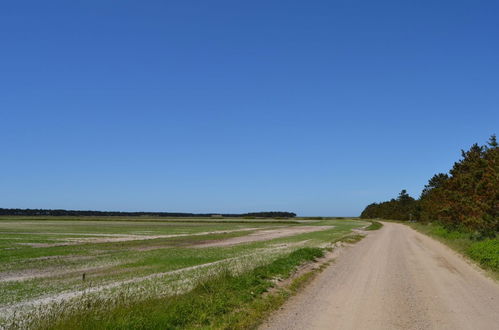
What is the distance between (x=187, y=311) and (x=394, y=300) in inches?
302

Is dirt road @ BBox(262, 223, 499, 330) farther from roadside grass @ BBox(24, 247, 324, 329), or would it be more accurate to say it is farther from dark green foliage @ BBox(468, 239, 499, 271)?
dark green foliage @ BBox(468, 239, 499, 271)

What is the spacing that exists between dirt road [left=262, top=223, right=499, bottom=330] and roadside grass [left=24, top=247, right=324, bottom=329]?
1.07 m

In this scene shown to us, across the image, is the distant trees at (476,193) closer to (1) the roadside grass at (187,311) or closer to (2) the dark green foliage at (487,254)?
(2) the dark green foliage at (487,254)

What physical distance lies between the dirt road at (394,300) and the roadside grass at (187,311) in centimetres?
107

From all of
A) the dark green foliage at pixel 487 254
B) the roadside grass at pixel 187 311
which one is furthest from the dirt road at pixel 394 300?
the dark green foliage at pixel 487 254

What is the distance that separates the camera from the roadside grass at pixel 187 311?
34.9ft

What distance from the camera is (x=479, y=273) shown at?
21.3 metres

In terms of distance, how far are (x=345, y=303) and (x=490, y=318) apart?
4.41m

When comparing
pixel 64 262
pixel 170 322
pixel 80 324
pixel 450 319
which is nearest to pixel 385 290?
pixel 450 319

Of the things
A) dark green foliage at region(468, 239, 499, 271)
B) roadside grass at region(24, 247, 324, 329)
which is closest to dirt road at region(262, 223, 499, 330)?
roadside grass at region(24, 247, 324, 329)

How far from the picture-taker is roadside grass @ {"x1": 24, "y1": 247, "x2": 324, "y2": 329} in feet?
34.9

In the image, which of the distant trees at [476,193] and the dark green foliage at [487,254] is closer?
the dark green foliage at [487,254]

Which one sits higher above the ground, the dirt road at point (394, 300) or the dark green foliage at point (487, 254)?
the dark green foliage at point (487, 254)

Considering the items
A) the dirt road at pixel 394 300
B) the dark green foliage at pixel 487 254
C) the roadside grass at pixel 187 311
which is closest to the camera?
the roadside grass at pixel 187 311
